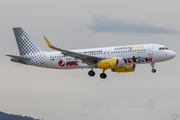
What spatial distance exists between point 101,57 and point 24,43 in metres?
17.6

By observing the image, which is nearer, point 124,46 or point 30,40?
point 124,46

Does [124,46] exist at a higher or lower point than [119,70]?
higher

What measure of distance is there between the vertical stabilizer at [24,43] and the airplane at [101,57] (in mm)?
134

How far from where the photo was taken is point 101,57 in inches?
2243

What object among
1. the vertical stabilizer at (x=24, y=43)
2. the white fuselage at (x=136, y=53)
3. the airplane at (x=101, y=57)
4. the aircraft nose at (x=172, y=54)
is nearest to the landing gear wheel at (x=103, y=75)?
the airplane at (x=101, y=57)

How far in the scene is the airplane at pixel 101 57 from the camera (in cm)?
5506

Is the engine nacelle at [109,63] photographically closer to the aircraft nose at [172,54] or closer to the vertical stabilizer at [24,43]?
the aircraft nose at [172,54]

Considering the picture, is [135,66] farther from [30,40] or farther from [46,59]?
[30,40]

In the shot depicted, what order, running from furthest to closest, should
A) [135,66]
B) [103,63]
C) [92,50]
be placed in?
[135,66], [92,50], [103,63]

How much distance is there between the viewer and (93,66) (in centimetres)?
5734

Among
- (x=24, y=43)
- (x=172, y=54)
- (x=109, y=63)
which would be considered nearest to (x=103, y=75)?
(x=109, y=63)

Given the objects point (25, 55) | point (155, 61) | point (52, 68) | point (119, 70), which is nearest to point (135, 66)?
point (119, 70)

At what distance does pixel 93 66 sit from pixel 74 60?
4.01 meters

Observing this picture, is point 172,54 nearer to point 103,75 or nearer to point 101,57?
point 101,57
